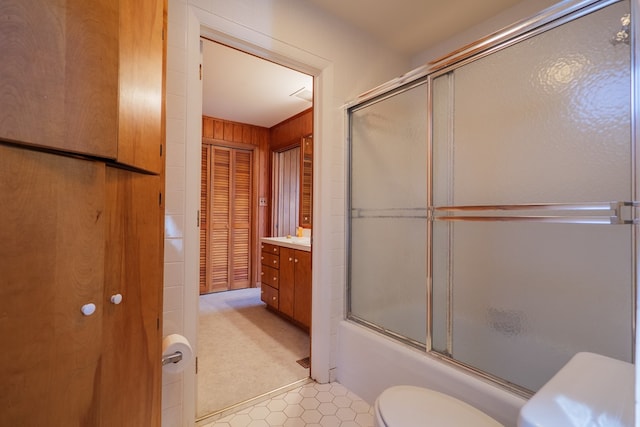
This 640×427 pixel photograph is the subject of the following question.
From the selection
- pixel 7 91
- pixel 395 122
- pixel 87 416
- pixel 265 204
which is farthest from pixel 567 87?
pixel 265 204

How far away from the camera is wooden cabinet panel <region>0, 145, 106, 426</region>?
51 centimetres

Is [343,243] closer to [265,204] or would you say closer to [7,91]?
[7,91]

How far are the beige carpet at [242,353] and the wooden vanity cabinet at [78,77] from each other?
1602 mm

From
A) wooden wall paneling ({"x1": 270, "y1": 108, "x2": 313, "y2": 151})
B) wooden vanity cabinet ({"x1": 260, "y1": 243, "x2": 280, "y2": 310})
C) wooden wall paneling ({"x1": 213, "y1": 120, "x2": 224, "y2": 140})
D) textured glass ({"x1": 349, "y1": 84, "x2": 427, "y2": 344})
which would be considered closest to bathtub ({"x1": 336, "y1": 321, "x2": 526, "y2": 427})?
textured glass ({"x1": 349, "y1": 84, "x2": 427, "y2": 344})

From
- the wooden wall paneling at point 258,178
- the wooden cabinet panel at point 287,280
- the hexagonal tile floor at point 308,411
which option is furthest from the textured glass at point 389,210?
the wooden wall paneling at point 258,178

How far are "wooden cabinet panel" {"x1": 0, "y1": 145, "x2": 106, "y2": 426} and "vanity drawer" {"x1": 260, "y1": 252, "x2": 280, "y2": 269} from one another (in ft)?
7.88

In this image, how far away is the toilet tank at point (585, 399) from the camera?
57 centimetres

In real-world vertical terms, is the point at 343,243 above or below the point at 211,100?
below

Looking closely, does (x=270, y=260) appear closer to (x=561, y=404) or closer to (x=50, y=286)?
(x=50, y=286)

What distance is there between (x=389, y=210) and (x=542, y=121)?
0.97m

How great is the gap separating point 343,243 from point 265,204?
259 cm

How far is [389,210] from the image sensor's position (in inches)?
78.3

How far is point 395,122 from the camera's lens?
1.95m

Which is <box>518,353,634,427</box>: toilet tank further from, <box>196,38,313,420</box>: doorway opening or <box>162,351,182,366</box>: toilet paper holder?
<box>196,38,313,420</box>: doorway opening
